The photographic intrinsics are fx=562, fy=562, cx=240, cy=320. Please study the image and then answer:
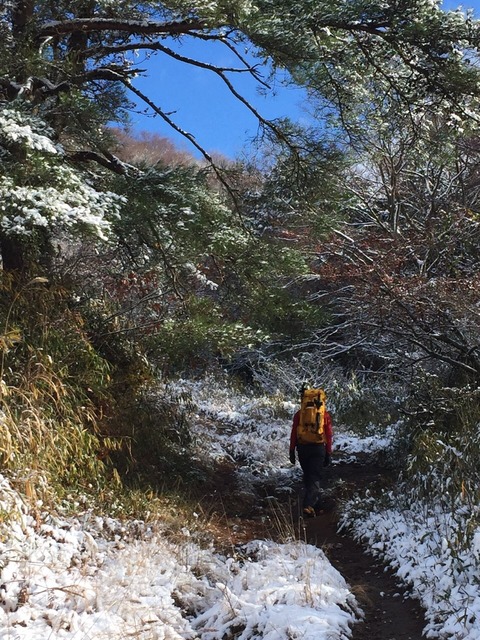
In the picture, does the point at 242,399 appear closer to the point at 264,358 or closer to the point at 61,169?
the point at 264,358

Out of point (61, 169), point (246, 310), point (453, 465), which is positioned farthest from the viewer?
point (246, 310)

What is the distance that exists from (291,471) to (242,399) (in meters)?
5.39

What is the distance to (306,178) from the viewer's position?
25.7ft

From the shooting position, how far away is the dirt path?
4285mm

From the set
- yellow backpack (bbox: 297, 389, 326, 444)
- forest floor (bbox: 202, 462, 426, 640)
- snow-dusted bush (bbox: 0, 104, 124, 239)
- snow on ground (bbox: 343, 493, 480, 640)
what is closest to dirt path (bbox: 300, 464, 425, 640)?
forest floor (bbox: 202, 462, 426, 640)

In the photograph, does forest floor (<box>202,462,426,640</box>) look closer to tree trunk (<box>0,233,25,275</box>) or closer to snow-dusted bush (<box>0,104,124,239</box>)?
snow-dusted bush (<box>0,104,124,239</box>)

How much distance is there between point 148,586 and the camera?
4133 millimetres

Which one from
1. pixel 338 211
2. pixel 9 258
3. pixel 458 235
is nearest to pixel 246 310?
pixel 338 211

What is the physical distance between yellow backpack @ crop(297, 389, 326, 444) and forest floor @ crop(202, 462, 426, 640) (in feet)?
3.06

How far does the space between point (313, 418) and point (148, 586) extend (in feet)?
12.4

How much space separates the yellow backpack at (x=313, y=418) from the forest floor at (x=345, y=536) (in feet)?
3.06

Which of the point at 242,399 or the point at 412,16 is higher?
the point at 412,16

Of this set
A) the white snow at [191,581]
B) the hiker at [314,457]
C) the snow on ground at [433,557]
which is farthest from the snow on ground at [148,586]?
the hiker at [314,457]

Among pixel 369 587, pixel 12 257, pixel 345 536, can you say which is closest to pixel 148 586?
pixel 369 587
